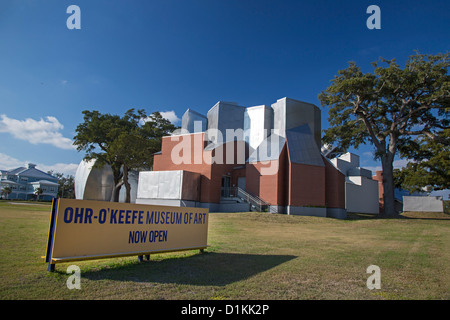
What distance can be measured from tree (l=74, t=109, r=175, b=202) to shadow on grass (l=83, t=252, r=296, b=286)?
31.5 meters

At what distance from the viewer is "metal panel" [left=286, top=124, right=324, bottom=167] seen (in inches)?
1193

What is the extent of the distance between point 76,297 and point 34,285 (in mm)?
1019

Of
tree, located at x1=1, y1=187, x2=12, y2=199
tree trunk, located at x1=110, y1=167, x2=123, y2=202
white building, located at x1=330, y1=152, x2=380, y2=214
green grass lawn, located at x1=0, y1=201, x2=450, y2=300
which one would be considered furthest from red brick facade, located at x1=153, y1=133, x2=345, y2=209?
tree, located at x1=1, y1=187, x2=12, y2=199

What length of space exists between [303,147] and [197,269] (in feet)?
87.3

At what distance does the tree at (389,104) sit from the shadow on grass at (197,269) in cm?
2338

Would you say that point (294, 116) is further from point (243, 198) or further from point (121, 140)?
point (121, 140)

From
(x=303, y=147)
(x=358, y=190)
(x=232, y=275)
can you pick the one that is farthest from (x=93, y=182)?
(x=232, y=275)

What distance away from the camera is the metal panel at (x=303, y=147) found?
3031 cm

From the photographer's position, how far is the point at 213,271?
6395 millimetres

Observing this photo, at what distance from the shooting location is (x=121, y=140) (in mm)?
36750
